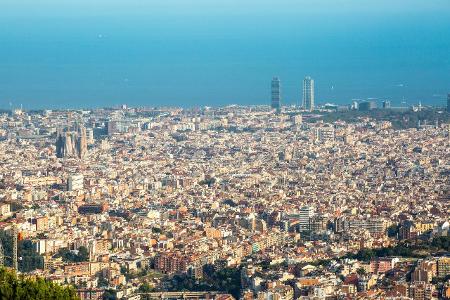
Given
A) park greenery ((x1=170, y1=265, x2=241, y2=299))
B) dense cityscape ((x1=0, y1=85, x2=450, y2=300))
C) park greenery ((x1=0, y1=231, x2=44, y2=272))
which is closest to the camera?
park greenery ((x1=170, y1=265, x2=241, y2=299))

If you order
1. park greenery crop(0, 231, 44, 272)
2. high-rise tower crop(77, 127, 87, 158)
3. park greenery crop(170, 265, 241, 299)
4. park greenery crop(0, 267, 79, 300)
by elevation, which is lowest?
park greenery crop(170, 265, 241, 299)

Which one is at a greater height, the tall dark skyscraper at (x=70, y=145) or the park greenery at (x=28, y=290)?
the park greenery at (x=28, y=290)

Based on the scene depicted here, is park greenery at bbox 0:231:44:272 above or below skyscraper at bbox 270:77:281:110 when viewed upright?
below

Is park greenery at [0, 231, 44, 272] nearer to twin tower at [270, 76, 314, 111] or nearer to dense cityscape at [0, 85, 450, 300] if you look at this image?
dense cityscape at [0, 85, 450, 300]

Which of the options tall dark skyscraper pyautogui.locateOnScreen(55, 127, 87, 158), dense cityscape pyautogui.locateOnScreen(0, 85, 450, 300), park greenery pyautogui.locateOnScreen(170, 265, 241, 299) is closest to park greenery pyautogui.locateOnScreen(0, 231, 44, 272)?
dense cityscape pyautogui.locateOnScreen(0, 85, 450, 300)

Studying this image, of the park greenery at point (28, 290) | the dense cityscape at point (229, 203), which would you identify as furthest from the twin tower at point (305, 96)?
the park greenery at point (28, 290)

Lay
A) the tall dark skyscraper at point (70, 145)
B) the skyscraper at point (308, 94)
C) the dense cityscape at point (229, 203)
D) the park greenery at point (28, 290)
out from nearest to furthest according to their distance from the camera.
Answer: the park greenery at point (28, 290) → the dense cityscape at point (229, 203) → the tall dark skyscraper at point (70, 145) → the skyscraper at point (308, 94)

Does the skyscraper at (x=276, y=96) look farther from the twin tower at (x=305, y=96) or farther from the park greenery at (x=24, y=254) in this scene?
the park greenery at (x=24, y=254)

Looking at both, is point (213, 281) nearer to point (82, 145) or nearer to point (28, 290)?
point (28, 290)

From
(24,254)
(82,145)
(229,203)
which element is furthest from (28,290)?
(82,145)
